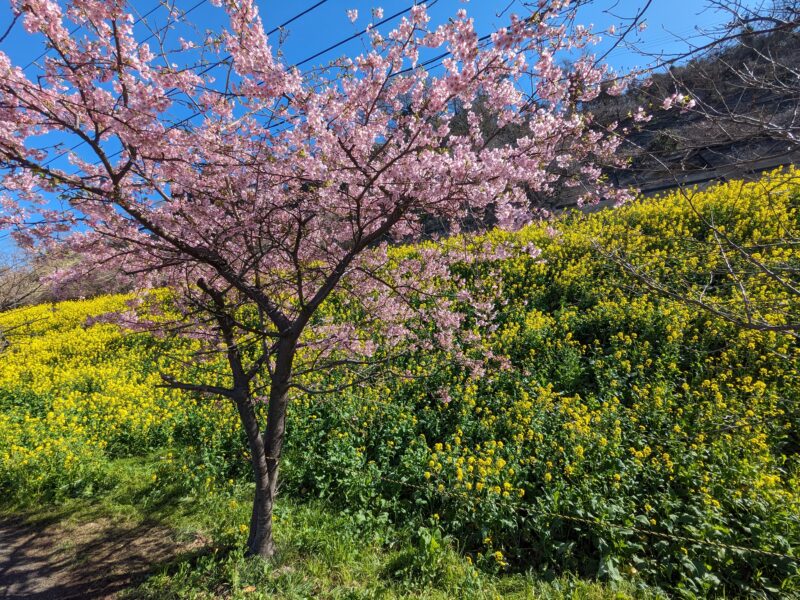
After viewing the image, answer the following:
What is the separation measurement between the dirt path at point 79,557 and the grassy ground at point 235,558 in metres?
0.01

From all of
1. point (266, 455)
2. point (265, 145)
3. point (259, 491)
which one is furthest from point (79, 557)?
point (265, 145)

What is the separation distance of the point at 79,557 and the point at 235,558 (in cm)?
175

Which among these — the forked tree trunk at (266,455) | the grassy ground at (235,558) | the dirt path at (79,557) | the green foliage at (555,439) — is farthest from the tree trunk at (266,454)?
the dirt path at (79,557)

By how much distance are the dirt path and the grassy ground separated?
0.04ft

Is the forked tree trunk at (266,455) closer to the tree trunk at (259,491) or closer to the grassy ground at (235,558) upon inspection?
the tree trunk at (259,491)

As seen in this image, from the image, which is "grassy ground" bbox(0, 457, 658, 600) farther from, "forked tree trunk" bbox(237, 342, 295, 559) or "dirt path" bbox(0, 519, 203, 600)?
"forked tree trunk" bbox(237, 342, 295, 559)

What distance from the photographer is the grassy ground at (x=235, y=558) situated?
9.80ft

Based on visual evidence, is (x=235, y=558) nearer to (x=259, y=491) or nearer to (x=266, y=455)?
A: (x=259, y=491)

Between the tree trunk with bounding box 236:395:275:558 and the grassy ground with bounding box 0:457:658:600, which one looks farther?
the tree trunk with bounding box 236:395:275:558

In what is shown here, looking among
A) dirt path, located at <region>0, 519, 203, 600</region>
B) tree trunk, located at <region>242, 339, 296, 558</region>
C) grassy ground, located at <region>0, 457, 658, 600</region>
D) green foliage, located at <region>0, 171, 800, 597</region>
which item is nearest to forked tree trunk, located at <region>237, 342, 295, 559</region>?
tree trunk, located at <region>242, 339, 296, 558</region>

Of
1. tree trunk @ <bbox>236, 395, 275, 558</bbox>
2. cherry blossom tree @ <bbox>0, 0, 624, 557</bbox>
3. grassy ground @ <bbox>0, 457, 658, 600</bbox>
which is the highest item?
cherry blossom tree @ <bbox>0, 0, 624, 557</bbox>

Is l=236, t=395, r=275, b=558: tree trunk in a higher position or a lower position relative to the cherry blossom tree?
lower

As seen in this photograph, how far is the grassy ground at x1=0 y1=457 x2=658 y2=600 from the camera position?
Result: 2.99m

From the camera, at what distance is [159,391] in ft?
24.6
